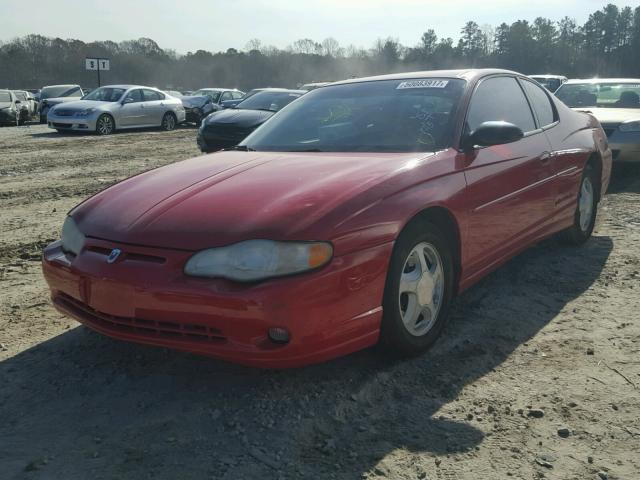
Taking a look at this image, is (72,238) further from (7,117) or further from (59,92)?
(59,92)

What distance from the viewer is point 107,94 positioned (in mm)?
18062

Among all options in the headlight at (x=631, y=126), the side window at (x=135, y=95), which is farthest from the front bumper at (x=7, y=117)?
the headlight at (x=631, y=126)

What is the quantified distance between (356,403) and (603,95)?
8.38m

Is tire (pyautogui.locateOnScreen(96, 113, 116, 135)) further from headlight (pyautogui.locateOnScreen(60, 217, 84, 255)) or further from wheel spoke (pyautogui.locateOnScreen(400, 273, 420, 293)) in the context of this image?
wheel spoke (pyautogui.locateOnScreen(400, 273, 420, 293))

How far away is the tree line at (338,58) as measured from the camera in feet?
246

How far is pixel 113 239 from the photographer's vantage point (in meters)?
2.82

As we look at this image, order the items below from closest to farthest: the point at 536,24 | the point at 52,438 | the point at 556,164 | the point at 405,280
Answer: the point at 52,438 → the point at 405,280 → the point at 556,164 → the point at 536,24

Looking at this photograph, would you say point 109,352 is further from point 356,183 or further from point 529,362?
point 529,362

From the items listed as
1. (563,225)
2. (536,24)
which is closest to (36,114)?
(563,225)

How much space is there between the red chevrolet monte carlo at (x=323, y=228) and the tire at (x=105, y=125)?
13983mm

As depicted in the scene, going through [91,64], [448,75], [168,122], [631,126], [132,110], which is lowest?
[168,122]

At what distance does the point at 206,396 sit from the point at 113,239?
81 centimetres

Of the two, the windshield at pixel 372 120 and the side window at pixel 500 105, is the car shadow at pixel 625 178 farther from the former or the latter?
the windshield at pixel 372 120

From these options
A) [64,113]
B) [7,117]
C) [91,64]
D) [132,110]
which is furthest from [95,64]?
[64,113]
